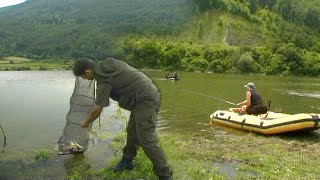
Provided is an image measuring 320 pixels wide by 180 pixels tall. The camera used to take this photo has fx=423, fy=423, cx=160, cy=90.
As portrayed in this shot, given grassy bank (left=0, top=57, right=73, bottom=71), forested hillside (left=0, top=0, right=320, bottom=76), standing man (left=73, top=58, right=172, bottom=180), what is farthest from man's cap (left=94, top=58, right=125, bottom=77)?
forested hillside (left=0, top=0, right=320, bottom=76)

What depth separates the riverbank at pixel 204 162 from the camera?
8.82 m

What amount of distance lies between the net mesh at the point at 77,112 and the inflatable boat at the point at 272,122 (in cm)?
779

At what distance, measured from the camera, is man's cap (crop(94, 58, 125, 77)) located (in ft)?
24.8

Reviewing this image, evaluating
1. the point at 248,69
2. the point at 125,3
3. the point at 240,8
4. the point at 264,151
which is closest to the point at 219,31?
the point at 240,8

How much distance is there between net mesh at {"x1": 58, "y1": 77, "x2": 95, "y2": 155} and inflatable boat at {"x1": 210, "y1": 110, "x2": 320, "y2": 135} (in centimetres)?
779

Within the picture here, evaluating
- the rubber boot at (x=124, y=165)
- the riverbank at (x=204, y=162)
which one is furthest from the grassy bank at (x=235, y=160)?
the rubber boot at (x=124, y=165)

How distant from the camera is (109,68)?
7.59m

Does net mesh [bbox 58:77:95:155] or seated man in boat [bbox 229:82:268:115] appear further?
seated man in boat [bbox 229:82:268:115]

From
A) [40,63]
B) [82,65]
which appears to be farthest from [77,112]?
[40,63]

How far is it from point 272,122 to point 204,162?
630cm

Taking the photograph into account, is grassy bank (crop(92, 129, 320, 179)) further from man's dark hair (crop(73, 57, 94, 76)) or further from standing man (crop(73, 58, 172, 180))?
man's dark hair (crop(73, 57, 94, 76))

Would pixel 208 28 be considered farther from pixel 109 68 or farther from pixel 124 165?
pixel 109 68

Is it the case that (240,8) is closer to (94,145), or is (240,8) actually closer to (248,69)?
(248,69)

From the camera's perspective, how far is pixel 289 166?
9.84 meters
